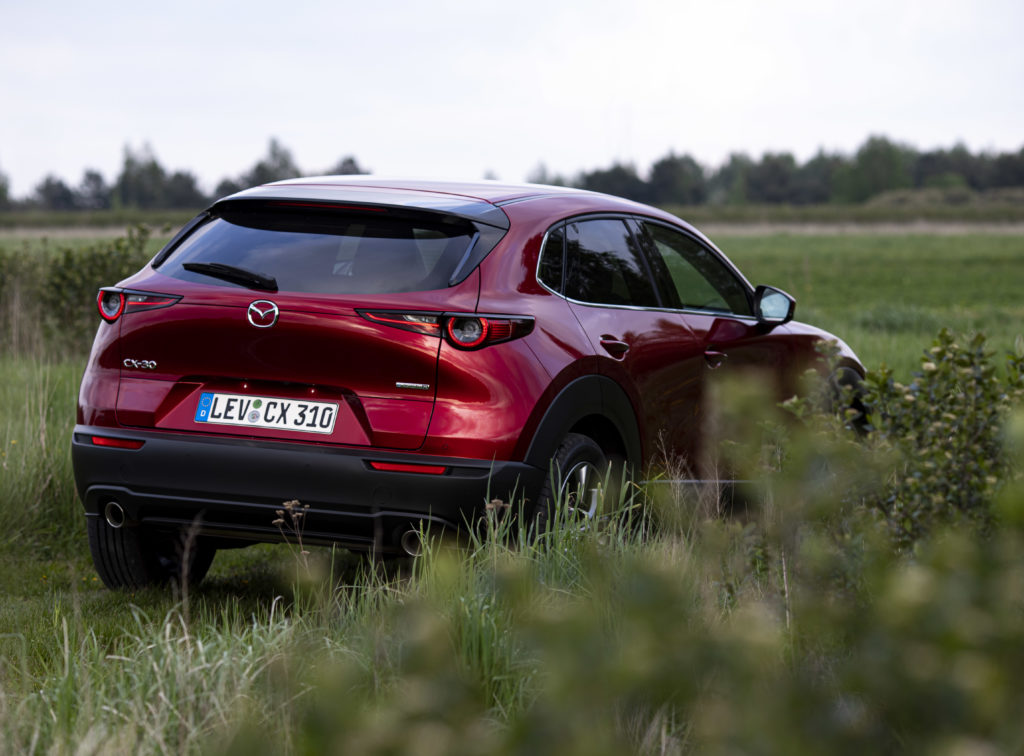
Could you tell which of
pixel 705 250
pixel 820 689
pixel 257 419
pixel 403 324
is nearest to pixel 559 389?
pixel 403 324

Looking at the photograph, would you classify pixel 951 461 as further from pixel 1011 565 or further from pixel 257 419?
pixel 257 419

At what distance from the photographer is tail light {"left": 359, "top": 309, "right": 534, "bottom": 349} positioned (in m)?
4.43

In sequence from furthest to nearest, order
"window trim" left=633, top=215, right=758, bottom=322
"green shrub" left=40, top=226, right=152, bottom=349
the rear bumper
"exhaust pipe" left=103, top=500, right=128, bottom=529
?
"green shrub" left=40, top=226, right=152, bottom=349 < "window trim" left=633, top=215, right=758, bottom=322 < "exhaust pipe" left=103, top=500, right=128, bottom=529 < the rear bumper

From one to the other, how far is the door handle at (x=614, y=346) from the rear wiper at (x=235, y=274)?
1.35 meters

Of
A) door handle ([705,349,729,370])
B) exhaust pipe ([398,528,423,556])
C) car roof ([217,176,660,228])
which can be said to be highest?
car roof ([217,176,660,228])

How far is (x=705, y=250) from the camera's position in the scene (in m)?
6.31

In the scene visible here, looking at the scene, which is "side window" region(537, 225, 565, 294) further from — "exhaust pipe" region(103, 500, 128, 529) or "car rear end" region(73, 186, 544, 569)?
"exhaust pipe" region(103, 500, 128, 529)

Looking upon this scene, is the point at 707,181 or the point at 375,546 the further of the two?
the point at 707,181

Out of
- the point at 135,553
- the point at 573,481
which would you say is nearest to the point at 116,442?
the point at 135,553

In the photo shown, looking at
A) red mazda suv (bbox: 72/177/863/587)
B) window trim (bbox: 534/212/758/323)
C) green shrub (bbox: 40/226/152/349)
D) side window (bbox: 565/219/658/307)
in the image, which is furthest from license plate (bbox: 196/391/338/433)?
green shrub (bbox: 40/226/152/349)

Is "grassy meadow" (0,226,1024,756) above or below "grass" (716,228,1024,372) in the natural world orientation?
above

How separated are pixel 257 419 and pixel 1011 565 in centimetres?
314

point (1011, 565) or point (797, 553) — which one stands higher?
point (1011, 565)

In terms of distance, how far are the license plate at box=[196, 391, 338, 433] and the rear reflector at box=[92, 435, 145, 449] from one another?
0.29 m
